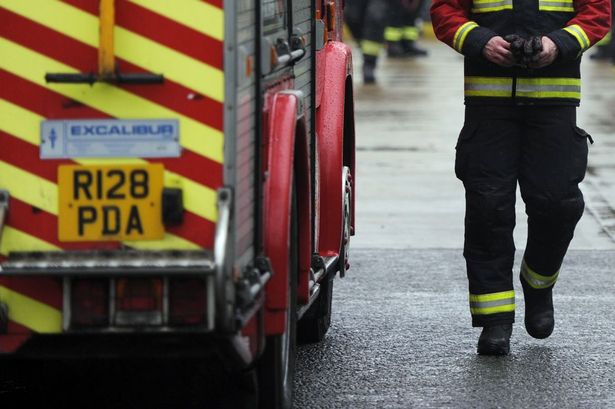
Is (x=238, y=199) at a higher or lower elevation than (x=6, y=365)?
higher

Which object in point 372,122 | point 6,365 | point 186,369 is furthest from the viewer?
point 372,122

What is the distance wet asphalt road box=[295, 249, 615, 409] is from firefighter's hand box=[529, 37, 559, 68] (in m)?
1.12

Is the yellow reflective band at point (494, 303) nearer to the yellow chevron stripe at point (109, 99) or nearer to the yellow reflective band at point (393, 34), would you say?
the yellow chevron stripe at point (109, 99)

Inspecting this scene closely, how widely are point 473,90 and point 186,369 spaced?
4.95ft

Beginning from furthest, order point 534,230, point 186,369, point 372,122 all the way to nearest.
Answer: point 372,122 → point 534,230 → point 186,369

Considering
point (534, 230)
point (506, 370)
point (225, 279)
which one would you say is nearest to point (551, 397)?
point (506, 370)

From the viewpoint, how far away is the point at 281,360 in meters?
5.47

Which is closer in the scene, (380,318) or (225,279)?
(225,279)

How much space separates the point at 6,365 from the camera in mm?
5953

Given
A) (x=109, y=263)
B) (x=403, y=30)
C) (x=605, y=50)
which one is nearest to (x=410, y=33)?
(x=403, y=30)

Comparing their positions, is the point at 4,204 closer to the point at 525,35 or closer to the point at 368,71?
the point at 525,35

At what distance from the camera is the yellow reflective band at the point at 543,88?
6.68m

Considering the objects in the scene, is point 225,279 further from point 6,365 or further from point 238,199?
point 6,365

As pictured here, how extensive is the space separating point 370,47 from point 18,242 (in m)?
16.0
